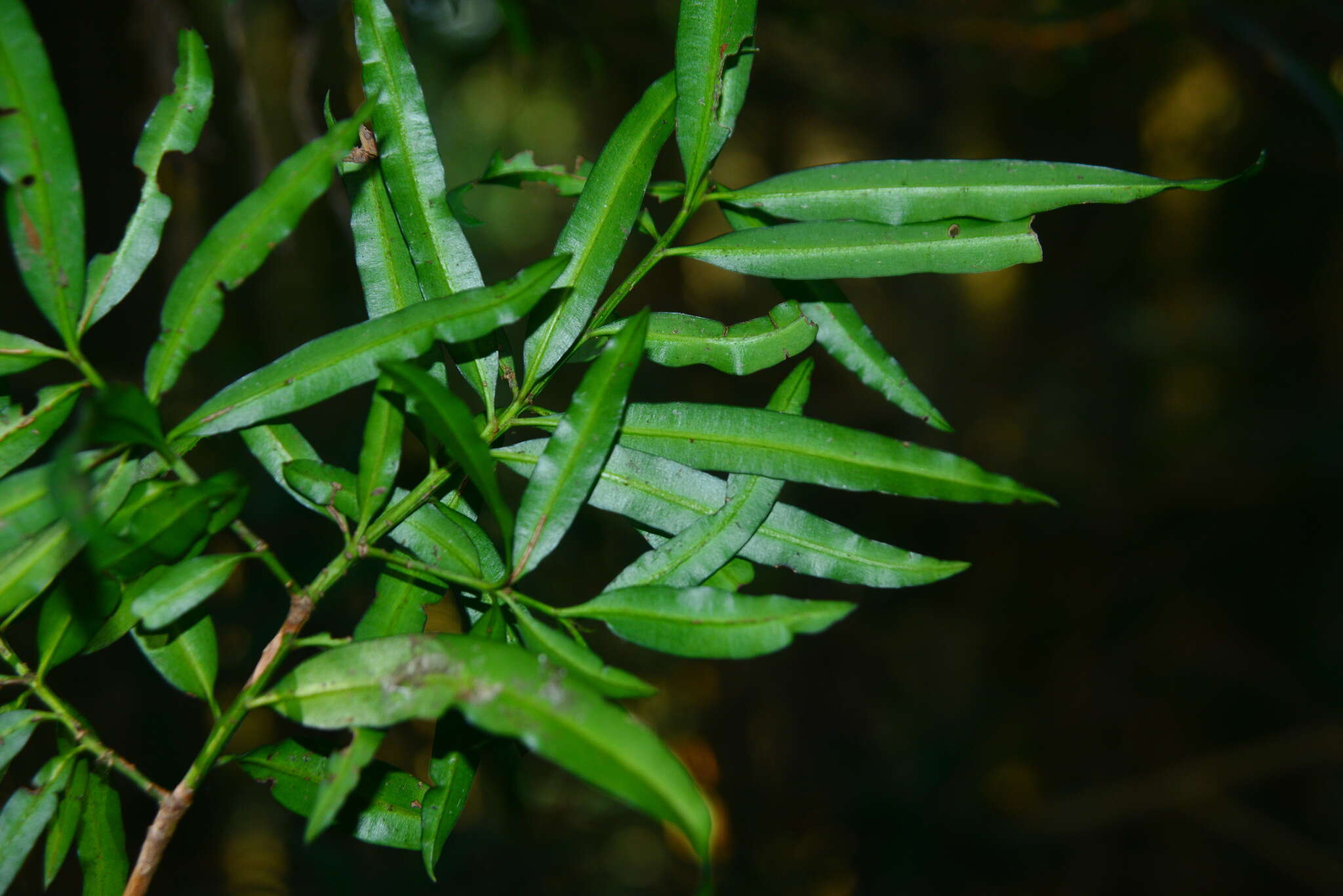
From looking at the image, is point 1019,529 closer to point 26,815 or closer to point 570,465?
point 570,465

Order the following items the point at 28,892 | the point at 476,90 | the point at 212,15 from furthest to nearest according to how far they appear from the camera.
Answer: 1. the point at 476,90
2. the point at 212,15
3. the point at 28,892

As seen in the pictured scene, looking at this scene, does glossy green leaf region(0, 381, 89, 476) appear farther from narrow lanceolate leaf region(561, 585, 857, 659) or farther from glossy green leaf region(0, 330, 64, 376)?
narrow lanceolate leaf region(561, 585, 857, 659)

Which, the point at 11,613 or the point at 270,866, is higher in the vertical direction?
the point at 11,613

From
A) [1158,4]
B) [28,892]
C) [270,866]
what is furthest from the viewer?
[270,866]

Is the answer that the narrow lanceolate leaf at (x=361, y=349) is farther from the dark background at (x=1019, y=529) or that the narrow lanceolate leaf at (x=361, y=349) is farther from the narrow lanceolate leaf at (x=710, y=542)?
the dark background at (x=1019, y=529)

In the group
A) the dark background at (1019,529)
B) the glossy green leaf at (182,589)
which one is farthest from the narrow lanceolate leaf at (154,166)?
the dark background at (1019,529)

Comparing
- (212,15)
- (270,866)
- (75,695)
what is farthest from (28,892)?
(212,15)

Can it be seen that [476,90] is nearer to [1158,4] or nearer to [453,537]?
[1158,4]
